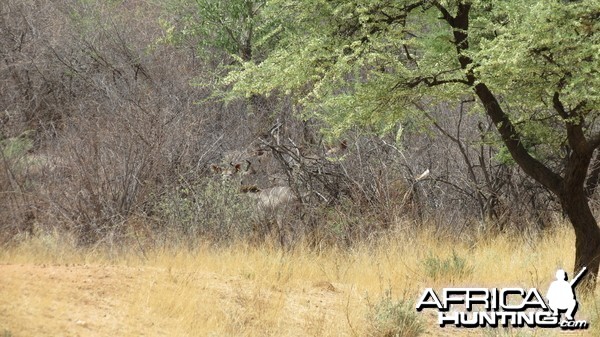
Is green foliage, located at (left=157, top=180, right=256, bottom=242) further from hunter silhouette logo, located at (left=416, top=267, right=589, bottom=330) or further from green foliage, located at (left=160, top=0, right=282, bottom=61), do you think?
green foliage, located at (left=160, top=0, right=282, bottom=61)

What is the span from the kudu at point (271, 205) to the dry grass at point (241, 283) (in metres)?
0.81

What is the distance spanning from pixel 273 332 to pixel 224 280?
1576 mm

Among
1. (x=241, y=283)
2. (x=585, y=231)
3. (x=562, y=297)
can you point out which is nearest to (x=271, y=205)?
(x=241, y=283)

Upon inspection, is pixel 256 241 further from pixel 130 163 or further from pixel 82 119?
pixel 82 119

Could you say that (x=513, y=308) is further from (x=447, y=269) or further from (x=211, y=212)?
(x=211, y=212)

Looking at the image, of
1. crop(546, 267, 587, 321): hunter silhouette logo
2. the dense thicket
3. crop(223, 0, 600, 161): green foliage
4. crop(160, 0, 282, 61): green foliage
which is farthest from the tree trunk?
crop(160, 0, 282, 61): green foliage

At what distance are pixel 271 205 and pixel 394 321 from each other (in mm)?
6445

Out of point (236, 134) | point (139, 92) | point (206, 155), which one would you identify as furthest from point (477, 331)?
point (139, 92)

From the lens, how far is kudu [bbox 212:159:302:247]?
41.7ft

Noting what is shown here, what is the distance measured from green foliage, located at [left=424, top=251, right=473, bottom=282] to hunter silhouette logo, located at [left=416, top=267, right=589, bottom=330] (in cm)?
Answer: 120

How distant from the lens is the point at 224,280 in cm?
891

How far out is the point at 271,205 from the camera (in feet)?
45.2

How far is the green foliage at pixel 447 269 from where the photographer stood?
10031mm

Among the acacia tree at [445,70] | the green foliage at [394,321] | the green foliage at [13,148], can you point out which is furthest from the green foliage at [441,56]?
the green foliage at [13,148]
